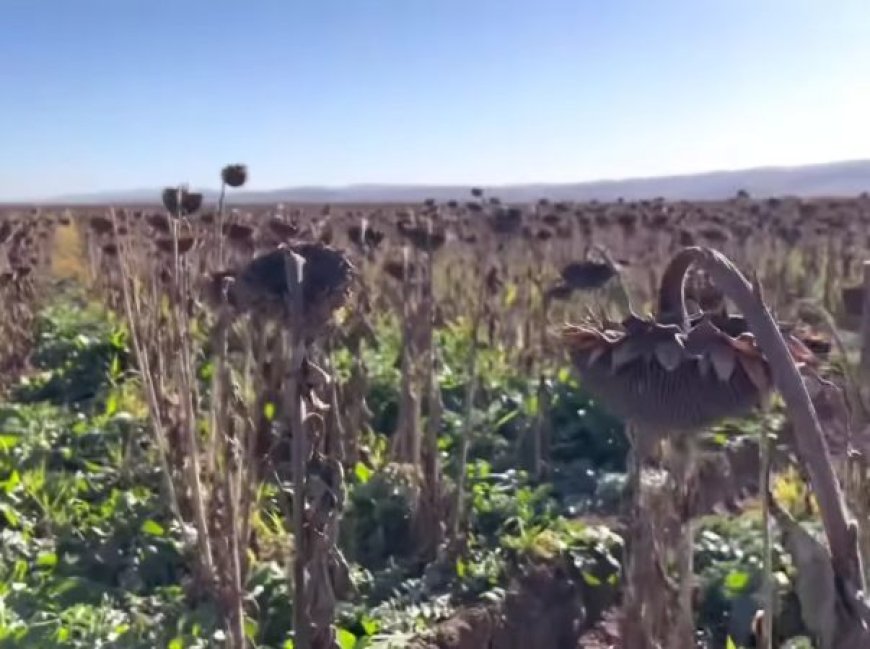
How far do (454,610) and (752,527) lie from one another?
1.22m

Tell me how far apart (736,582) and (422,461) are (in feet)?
4.56

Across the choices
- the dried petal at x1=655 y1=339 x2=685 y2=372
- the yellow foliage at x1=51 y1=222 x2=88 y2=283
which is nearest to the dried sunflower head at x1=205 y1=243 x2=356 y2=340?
the dried petal at x1=655 y1=339 x2=685 y2=372

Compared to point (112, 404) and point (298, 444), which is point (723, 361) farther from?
point (112, 404)

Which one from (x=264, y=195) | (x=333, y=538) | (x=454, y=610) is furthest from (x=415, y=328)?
(x=264, y=195)

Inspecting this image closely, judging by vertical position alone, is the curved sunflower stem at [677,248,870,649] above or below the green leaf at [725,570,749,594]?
above

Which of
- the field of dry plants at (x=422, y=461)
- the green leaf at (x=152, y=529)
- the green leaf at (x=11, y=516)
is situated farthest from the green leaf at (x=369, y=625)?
the green leaf at (x=11, y=516)

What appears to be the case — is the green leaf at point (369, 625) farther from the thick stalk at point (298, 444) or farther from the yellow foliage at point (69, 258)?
the yellow foliage at point (69, 258)

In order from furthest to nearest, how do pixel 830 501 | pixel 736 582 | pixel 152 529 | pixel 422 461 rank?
pixel 422 461
pixel 152 529
pixel 736 582
pixel 830 501

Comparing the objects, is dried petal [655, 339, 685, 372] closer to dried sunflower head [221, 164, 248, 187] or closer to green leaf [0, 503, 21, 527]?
dried sunflower head [221, 164, 248, 187]

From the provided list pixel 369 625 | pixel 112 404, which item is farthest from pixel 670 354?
pixel 112 404

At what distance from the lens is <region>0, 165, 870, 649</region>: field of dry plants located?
5.02ft

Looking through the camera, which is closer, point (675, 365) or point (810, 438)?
point (810, 438)

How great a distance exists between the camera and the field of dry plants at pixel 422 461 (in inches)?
60.2

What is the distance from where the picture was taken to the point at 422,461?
192 inches
